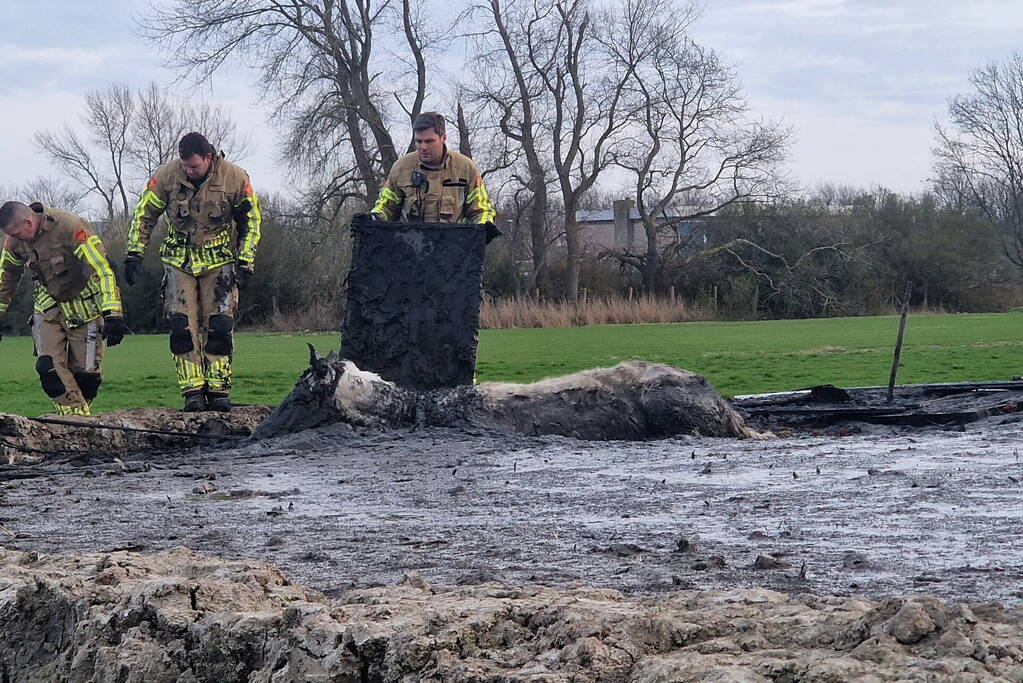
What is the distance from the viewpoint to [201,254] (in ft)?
33.1

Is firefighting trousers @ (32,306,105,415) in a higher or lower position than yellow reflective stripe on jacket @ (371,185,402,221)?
lower

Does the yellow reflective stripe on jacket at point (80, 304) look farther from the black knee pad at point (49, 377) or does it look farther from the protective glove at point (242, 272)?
the protective glove at point (242, 272)

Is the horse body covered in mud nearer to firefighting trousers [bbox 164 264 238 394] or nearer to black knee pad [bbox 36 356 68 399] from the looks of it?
firefighting trousers [bbox 164 264 238 394]

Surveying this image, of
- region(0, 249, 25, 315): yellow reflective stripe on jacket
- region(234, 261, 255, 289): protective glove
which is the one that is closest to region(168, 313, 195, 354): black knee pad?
region(234, 261, 255, 289): protective glove

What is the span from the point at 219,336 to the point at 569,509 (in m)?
5.87

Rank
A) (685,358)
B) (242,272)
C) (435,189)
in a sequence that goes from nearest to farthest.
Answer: (435,189) → (242,272) → (685,358)

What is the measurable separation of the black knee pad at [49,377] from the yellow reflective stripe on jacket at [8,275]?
0.52 metres

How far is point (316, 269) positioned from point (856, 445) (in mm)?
36539

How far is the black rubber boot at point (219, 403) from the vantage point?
980 cm

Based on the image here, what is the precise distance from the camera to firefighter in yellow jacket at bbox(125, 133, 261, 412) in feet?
33.0

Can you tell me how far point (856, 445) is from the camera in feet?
21.4

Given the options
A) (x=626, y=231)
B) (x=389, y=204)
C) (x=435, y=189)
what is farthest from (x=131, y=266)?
(x=626, y=231)

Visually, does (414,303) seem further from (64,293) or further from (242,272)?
(64,293)

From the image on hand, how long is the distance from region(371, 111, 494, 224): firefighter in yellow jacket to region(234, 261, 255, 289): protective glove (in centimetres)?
128
